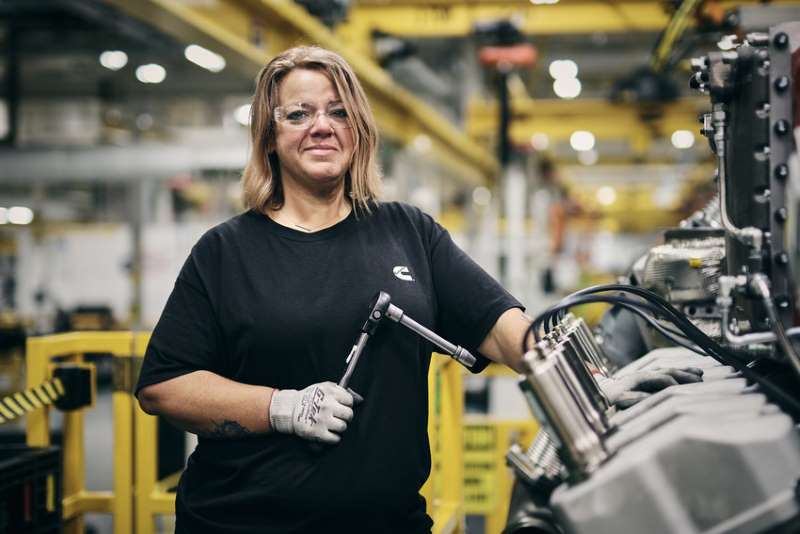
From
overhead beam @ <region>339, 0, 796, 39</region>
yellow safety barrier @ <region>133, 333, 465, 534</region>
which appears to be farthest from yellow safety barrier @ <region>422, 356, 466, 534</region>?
overhead beam @ <region>339, 0, 796, 39</region>

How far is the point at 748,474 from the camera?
1.16 meters

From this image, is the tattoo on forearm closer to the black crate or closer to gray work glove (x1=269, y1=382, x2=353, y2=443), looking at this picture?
gray work glove (x1=269, y1=382, x2=353, y2=443)

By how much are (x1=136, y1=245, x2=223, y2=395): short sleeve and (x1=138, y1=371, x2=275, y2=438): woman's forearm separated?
2 centimetres

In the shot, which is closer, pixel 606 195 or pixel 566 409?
pixel 566 409

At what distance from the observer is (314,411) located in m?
1.51

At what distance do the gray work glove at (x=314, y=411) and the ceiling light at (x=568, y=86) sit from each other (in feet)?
45.7

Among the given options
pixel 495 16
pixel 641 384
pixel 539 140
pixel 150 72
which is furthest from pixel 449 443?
pixel 150 72

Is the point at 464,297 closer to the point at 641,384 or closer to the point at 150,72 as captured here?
the point at 641,384

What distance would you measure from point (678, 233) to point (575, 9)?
18.0 ft

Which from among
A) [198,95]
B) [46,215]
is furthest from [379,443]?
[46,215]

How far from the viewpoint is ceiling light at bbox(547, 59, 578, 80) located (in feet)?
43.7

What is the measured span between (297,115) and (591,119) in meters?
9.27

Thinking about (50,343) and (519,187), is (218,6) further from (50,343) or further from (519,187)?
(519,187)

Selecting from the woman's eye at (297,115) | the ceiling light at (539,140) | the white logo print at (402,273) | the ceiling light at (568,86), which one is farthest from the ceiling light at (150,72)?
the white logo print at (402,273)
